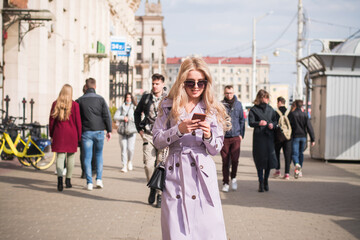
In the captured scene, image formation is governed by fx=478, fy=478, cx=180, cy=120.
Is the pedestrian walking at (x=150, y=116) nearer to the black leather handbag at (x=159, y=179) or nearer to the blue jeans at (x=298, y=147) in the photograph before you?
the black leather handbag at (x=159, y=179)

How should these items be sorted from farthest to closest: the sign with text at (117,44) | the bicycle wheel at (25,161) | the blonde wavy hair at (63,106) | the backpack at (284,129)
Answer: the sign with text at (117,44) < the bicycle wheel at (25,161) < the backpack at (284,129) < the blonde wavy hair at (63,106)

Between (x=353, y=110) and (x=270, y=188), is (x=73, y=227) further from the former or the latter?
(x=353, y=110)

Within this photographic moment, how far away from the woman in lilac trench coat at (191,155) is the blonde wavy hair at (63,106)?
5479 millimetres

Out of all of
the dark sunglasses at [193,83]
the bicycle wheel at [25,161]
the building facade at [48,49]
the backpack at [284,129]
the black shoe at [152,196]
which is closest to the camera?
the dark sunglasses at [193,83]

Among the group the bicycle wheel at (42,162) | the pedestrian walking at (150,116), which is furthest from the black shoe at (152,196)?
the bicycle wheel at (42,162)

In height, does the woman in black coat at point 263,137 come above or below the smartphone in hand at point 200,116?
below

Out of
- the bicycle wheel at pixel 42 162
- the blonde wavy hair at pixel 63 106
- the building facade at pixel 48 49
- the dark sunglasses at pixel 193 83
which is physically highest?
the building facade at pixel 48 49

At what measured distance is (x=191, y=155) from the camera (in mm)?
3539

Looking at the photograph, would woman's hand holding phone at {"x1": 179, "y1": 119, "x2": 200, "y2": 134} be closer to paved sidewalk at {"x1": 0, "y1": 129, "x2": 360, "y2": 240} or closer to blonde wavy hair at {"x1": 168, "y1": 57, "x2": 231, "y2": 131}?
blonde wavy hair at {"x1": 168, "y1": 57, "x2": 231, "y2": 131}

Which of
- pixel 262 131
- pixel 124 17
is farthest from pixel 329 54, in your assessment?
pixel 124 17

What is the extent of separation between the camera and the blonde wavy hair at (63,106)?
8.85 m

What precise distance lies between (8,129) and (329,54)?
9.31 meters

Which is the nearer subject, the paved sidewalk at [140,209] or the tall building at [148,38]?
the paved sidewalk at [140,209]

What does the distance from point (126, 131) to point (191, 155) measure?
8644 millimetres
